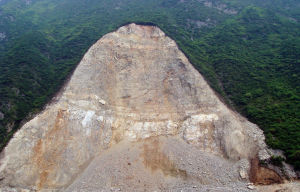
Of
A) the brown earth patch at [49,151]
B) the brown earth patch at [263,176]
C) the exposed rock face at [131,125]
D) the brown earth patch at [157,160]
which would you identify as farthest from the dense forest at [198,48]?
the brown earth patch at [157,160]

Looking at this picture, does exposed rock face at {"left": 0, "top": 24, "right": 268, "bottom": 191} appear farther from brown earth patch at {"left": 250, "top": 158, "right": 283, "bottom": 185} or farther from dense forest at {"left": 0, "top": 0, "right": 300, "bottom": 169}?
dense forest at {"left": 0, "top": 0, "right": 300, "bottom": 169}

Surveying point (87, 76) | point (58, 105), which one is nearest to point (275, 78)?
point (87, 76)

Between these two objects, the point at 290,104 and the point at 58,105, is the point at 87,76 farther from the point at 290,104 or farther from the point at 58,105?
the point at 290,104

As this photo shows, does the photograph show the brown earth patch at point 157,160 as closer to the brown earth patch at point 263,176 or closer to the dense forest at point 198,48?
the brown earth patch at point 263,176

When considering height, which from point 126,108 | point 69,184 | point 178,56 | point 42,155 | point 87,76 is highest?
point 178,56

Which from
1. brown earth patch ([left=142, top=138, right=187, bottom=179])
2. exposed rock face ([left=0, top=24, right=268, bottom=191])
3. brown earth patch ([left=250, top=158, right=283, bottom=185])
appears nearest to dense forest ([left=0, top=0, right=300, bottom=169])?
brown earth patch ([left=250, top=158, right=283, bottom=185])

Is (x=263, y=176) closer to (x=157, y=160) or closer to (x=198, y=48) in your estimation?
(x=157, y=160)
